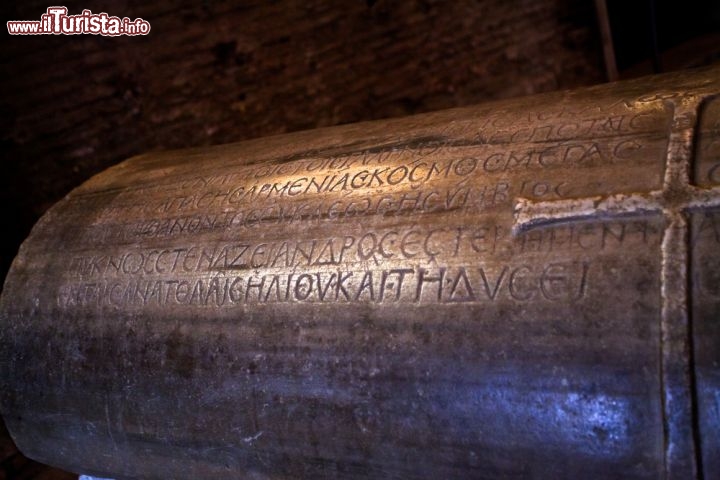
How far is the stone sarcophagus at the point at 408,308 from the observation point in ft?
4.31

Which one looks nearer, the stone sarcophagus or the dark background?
the stone sarcophagus

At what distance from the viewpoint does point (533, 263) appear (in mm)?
1444

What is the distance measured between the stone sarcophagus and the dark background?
1.08 metres

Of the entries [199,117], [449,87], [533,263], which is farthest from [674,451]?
[449,87]

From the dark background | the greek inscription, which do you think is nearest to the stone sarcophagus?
the greek inscription

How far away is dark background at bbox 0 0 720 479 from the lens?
3170 millimetres

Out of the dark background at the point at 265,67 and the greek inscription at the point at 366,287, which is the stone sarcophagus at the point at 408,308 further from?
the dark background at the point at 265,67

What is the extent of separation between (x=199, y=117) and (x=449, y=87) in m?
1.93

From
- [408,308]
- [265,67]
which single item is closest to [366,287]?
[408,308]

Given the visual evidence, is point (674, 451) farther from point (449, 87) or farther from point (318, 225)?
point (449, 87)

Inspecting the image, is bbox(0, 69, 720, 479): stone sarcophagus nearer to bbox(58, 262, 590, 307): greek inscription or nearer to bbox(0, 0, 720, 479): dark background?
bbox(58, 262, 590, 307): greek inscription

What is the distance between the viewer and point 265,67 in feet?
13.4

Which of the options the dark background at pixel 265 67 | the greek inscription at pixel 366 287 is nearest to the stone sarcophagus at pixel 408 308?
the greek inscription at pixel 366 287

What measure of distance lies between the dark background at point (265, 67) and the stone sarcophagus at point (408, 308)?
1079 millimetres
